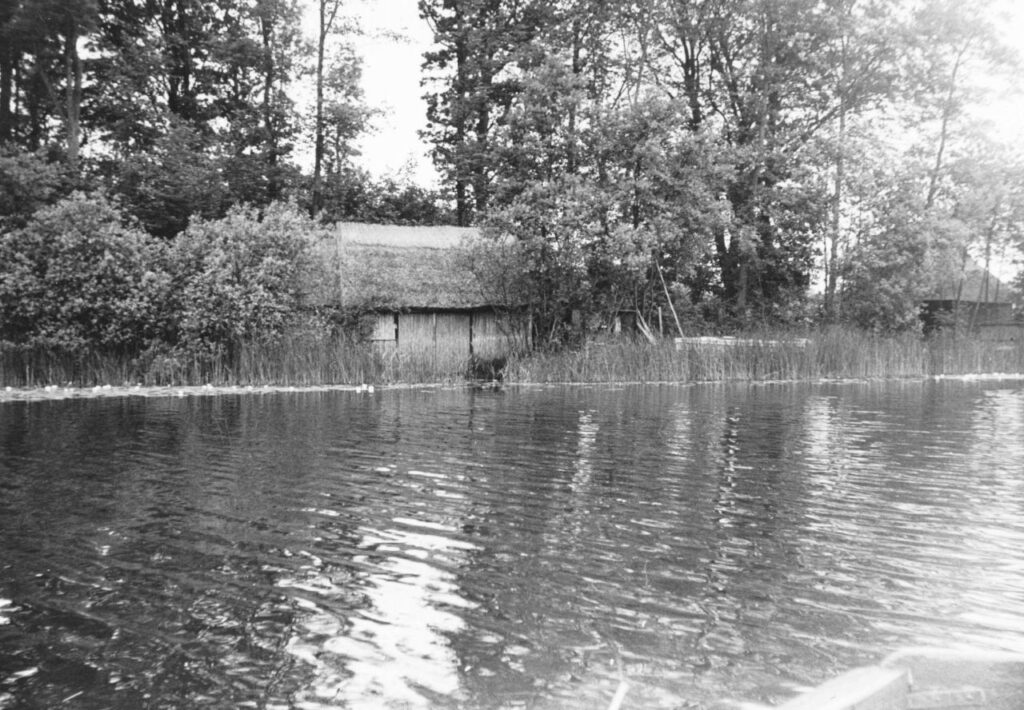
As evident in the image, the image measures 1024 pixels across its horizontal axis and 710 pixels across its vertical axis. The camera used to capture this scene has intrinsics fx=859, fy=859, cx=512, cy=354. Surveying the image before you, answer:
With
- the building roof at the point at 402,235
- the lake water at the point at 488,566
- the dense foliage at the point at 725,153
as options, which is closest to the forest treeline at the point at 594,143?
the dense foliage at the point at 725,153

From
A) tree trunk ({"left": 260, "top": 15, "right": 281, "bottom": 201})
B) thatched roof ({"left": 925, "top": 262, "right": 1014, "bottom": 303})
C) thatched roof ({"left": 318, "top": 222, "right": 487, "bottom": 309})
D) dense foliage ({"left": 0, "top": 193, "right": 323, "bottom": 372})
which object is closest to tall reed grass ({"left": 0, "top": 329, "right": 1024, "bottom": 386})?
dense foliage ({"left": 0, "top": 193, "right": 323, "bottom": 372})

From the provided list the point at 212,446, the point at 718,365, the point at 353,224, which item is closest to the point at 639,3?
the point at 353,224

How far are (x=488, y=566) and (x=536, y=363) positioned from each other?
17.4 m

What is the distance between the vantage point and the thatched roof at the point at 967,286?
31.4 metres

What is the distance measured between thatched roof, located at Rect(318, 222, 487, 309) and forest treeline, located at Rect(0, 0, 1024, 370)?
1.45 meters

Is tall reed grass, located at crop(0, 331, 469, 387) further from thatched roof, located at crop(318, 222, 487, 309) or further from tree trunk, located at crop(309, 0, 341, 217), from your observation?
tree trunk, located at crop(309, 0, 341, 217)

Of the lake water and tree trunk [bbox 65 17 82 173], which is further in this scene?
tree trunk [bbox 65 17 82 173]

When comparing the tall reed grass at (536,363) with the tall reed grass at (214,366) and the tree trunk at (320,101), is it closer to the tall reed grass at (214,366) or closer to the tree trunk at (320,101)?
the tall reed grass at (214,366)

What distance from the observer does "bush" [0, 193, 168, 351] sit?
20781 millimetres

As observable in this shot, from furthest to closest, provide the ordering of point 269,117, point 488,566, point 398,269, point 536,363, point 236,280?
point 269,117, point 398,269, point 536,363, point 236,280, point 488,566

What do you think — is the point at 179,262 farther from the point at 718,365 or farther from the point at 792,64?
the point at 792,64

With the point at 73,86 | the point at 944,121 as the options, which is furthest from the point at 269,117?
the point at 944,121

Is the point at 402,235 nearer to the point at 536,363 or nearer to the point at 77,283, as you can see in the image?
the point at 536,363

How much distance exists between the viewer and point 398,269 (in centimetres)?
2628
